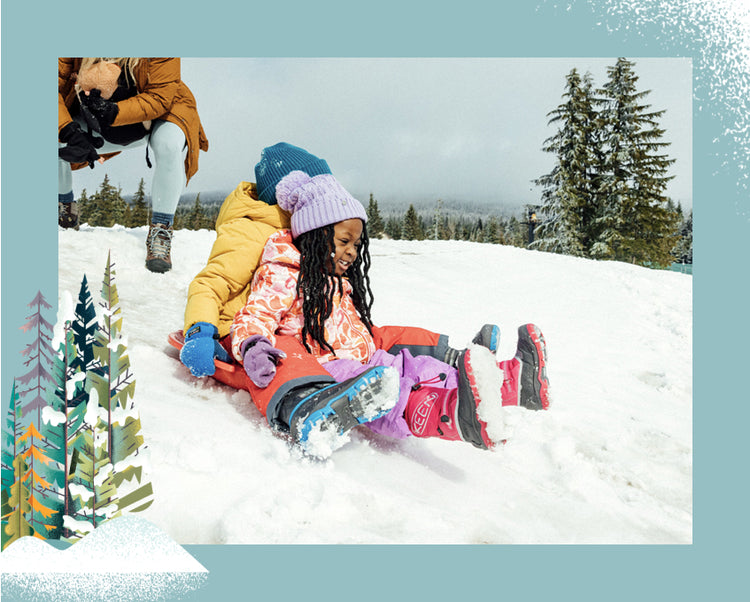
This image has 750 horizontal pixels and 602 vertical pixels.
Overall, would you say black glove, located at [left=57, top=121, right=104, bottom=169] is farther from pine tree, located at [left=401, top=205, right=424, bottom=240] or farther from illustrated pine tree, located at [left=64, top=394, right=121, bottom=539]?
pine tree, located at [left=401, top=205, right=424, bottom=240]

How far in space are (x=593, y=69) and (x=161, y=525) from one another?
2044 mm

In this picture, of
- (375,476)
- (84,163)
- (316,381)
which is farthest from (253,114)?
(375,476)

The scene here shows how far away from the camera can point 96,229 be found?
223 cm

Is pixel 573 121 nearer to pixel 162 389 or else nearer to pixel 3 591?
pixel 162 389

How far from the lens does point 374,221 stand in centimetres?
243

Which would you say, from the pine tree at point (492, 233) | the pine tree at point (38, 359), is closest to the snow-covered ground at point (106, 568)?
the pine tree at point (38, 359)

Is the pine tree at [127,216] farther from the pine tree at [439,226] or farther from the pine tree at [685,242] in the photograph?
the pine tree at [685,242]

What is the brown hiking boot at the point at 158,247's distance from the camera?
2.29 metres

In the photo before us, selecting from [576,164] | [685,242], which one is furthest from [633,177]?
[685,242]

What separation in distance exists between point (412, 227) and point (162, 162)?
1.25m

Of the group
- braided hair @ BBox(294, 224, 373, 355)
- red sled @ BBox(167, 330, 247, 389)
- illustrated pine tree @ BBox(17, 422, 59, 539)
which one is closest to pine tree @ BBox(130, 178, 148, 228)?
braided hair @ BBox(294, 224, 373, 355)

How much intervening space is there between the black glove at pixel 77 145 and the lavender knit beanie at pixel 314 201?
2.31 feet

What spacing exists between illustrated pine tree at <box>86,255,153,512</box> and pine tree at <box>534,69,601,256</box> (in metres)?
1.83

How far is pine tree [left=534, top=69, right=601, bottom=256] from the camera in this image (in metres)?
2.31
